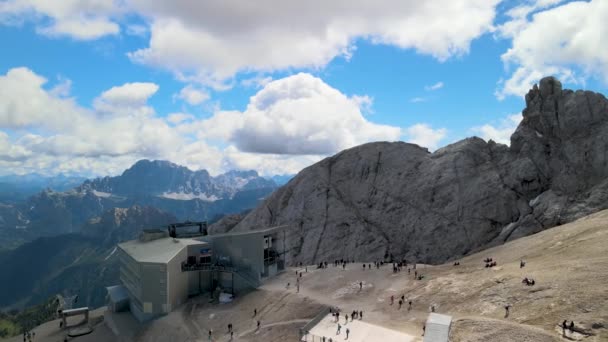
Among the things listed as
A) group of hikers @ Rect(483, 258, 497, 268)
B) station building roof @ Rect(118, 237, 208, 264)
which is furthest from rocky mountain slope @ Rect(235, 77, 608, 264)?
station building roof @ Rect(118, 237, 208, 264)

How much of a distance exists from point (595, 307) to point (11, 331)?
8181 inches

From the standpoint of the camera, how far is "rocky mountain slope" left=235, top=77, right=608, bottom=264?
357 feet

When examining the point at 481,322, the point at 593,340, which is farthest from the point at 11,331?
the point at 593,340

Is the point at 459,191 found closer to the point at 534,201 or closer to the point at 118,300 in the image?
the point at 534,201

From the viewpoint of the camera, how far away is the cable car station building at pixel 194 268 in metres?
82.8

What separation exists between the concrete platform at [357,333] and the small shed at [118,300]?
5589 cm

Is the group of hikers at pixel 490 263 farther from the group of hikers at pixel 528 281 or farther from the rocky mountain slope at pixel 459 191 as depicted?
the rocky mountain slope at pixel 459 191

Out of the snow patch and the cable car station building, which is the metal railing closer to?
the cable car station building

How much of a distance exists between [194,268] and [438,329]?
184 feet

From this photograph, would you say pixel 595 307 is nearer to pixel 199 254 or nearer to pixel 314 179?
pixel 199 254

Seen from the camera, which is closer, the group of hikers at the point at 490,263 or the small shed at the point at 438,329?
the small shed at the point at 438,329

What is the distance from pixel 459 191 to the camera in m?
124

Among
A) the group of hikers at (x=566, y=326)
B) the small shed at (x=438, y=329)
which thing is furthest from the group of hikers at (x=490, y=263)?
the group of hikers at (x=566, y=326)

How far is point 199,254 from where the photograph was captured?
3644 inches
